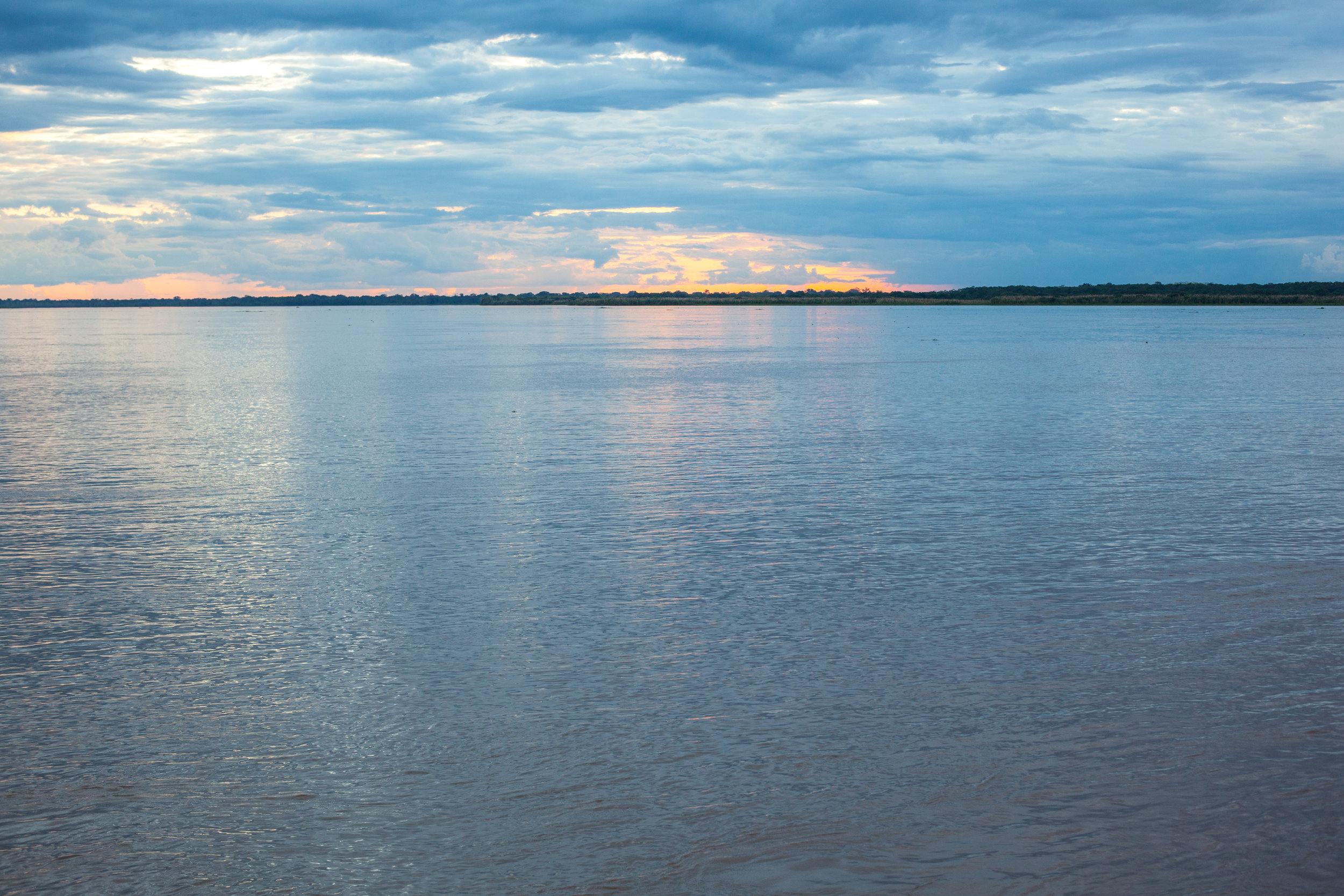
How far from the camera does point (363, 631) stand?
11.2 metres

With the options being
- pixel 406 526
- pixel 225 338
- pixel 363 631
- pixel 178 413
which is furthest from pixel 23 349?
pixel 363 631

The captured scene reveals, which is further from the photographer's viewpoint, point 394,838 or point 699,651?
point 699,651

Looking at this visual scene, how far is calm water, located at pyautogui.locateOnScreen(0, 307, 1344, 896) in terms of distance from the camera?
691 cm

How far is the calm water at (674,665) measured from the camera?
6.91 m

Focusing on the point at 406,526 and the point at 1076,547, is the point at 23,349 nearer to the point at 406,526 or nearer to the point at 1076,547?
the point at 406,526

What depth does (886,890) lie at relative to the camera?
255 inches

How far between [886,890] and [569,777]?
2.40 meters

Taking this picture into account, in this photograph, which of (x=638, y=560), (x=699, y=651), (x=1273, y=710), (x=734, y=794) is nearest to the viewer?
(x=734, y=794)

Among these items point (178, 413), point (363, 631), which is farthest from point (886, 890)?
point (178, 413)

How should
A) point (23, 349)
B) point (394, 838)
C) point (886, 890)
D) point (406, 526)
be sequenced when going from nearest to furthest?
point (886, 890) < point (394, 838) < point (406, 526) < point (23, 349)

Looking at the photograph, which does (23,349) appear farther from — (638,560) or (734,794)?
(734,794)

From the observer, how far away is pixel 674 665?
1012 centimetres

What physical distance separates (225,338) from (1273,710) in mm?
101269

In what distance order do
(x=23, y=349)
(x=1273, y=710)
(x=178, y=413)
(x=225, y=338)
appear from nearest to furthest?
(x=1273, y=710)
(x=178, y=413)
(x=23, y=349)
(x=225, y=338)
